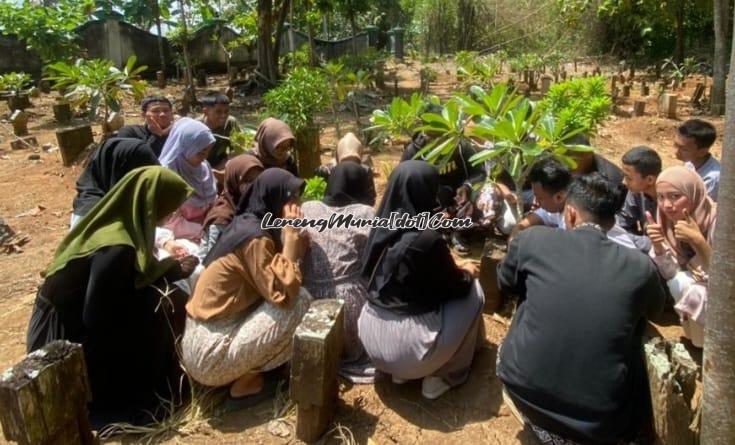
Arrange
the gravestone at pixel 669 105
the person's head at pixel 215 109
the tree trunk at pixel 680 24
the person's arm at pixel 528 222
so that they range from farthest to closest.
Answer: the tree trunk at pixel 680 24
the gravestone at pixel 669 105
the person's head at pixel 215 109
the person's arm at pixel 528 222

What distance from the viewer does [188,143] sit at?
365 cm

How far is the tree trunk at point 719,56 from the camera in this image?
27.1 ft

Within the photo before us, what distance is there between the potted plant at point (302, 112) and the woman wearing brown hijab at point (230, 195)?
84.8 inches

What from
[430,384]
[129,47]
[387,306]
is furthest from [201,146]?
[129,47]

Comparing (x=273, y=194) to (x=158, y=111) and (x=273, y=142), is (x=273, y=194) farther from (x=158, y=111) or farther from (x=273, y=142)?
(x=158, y=111)

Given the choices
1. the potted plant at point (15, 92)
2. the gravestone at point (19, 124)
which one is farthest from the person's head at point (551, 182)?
the potted plant at point (15, 92)

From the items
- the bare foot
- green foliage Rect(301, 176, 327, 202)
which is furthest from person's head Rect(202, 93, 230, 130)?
the bare foot

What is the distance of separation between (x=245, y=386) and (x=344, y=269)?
2.47 feet

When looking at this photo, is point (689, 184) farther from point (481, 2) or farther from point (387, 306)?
point (481, 2)

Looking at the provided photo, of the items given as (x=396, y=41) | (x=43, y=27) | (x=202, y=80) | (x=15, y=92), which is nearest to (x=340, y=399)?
(x=43, y=27)

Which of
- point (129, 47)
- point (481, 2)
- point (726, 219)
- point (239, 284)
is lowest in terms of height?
point (239, 284)

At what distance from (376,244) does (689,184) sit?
1.57 meters

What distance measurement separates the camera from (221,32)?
52.6 feet

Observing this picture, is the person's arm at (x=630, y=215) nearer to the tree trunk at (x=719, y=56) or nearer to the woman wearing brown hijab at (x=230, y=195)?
the woman wearing brown hijab at (x=230, y=195)
